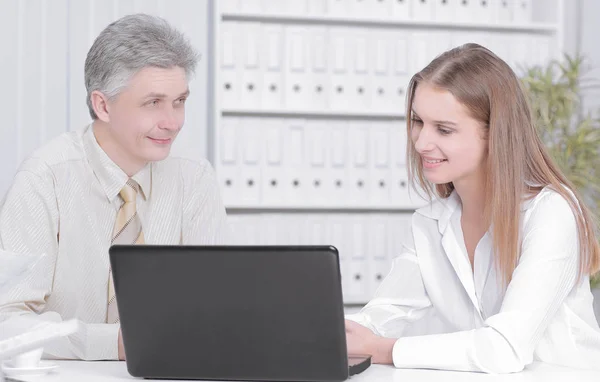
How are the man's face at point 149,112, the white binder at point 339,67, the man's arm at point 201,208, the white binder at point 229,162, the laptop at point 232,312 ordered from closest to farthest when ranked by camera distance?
the laptop at point 232,312
the man's face at point 149,112
the man's arm at point 201,208
the white binder at point 229,162
the white binder at point 339,67

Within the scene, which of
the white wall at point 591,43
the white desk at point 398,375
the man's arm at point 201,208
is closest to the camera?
the white desk at point 398,375

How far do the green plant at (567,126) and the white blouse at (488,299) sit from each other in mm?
1871

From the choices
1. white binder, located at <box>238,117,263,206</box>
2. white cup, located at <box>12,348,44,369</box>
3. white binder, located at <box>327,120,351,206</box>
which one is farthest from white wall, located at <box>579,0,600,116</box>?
white cup, located at <box>12,348,44,369</box>

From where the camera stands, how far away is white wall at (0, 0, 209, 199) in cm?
346

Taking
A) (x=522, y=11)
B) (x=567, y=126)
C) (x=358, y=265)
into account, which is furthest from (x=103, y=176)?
(x=522, y=11)

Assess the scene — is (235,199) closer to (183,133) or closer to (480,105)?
(183,133)

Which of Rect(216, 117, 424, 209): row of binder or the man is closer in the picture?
the man

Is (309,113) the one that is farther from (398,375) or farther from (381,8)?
(398,375)

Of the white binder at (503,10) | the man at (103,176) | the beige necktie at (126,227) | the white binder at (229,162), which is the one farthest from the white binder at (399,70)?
the beige necktie at (126,227)

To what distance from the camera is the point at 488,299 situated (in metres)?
1.92

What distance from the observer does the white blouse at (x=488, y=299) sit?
5.07 ft

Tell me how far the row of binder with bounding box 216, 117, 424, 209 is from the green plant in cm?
62

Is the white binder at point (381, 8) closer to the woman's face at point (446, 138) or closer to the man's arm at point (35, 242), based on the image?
the woman's face at point (446, 138)

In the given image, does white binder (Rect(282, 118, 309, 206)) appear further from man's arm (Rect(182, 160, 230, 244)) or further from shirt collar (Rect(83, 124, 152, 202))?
shirt collar (Rect(83, 124, 152, 202))
